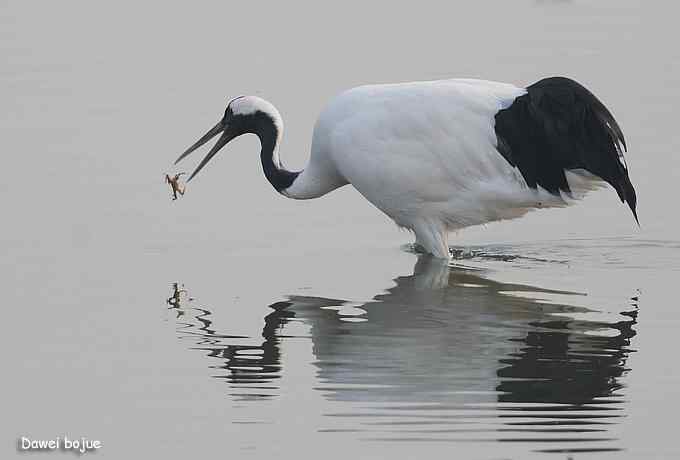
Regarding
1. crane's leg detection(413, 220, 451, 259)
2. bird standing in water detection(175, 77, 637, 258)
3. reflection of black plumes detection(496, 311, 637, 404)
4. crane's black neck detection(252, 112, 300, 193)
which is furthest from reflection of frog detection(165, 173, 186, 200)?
reflection of black plumes detection(496, 311, 637, 404)

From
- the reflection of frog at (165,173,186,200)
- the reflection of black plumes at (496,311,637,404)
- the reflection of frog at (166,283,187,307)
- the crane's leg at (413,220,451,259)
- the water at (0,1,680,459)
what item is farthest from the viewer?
the reflection of frog at (165,173,186,200)

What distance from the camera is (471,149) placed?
486 inches

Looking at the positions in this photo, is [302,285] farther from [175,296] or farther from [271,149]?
[271,149]

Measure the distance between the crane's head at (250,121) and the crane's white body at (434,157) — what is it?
1.03 metres

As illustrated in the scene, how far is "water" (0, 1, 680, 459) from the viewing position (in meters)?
8.88

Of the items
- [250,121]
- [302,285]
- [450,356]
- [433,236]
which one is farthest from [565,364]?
[250,121]

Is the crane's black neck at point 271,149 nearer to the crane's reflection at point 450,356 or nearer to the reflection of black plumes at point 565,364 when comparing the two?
the crane's reflection at point 450,356

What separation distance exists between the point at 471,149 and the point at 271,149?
1.96m

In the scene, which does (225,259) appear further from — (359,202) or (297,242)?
(359,202)

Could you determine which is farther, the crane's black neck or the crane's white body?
the crane's black neck

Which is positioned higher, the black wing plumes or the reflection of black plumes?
the black wing plumes

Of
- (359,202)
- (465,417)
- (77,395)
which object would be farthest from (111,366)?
(359,202)

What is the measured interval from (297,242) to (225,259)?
30.4 inches

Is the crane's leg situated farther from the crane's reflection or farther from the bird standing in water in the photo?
the crane's reflection
